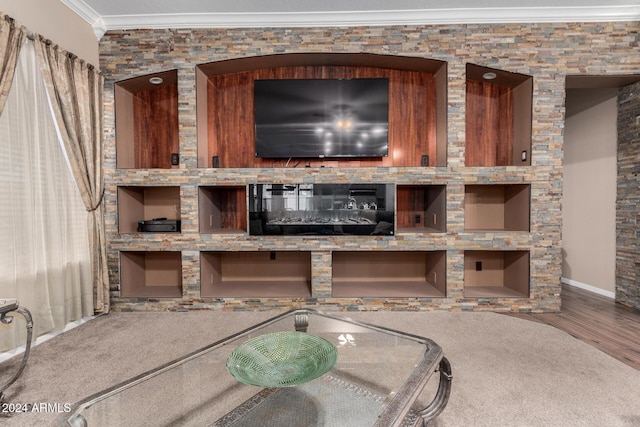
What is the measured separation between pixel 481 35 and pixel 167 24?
3.13 metres

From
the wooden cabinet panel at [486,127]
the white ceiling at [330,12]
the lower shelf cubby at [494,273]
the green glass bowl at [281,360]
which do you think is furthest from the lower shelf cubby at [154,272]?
Answer: the wooden cabinet panel at [486,127]

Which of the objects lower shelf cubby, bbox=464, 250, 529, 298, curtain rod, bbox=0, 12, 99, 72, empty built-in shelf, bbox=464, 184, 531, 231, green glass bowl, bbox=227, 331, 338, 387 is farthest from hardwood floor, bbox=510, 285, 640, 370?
curtain rod, bbox=0, 12, 99, 72

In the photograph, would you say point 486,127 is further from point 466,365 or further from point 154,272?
point 154,272

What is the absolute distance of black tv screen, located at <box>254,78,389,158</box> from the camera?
335 centimetres

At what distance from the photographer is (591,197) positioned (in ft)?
11.9

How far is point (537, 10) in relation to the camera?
2.94 metres

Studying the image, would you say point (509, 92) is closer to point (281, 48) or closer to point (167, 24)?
point (281, 48)

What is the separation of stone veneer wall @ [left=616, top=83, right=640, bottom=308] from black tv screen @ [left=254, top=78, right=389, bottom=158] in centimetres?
247

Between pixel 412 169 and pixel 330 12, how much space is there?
173cm

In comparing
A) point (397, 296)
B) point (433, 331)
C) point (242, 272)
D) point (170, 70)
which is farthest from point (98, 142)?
point (433, 331)

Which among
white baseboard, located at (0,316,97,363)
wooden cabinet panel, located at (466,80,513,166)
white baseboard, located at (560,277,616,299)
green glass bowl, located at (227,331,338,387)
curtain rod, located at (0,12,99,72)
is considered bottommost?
white baseboard, located at (0,316,97,363)

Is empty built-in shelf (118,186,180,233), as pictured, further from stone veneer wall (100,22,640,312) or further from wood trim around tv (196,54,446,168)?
wood trim around tv (196,54,446,168)

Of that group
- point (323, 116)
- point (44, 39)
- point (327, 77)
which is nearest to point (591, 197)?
point (323, 116)

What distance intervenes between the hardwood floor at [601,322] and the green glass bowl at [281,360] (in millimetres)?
2205
